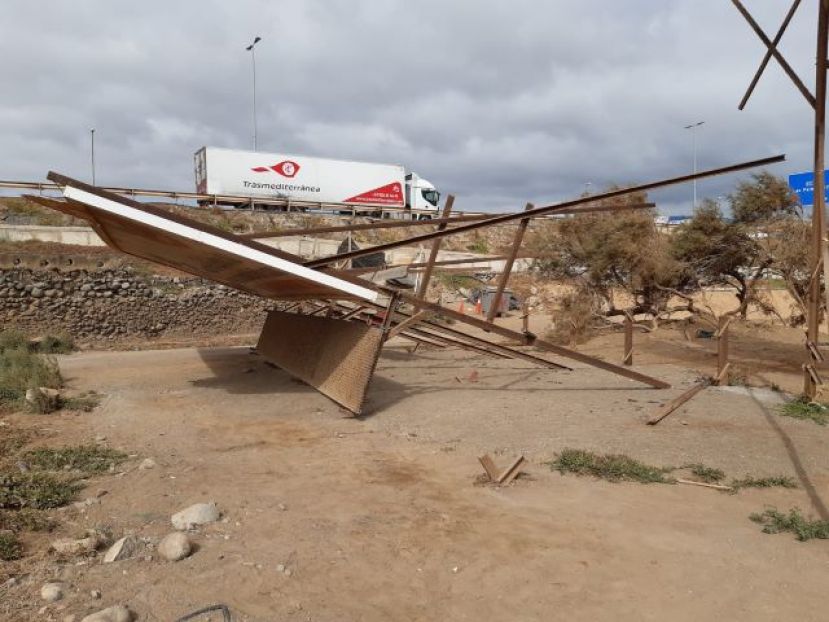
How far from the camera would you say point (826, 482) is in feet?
18.9

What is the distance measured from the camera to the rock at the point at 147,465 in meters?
6.17

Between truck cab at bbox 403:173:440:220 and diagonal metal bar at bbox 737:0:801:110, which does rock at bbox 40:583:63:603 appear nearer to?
diagonal metal bar at bbox 737:0:801:110

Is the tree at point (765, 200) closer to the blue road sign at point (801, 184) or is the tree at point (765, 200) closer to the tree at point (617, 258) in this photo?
the blue road sign at point (801, 184)

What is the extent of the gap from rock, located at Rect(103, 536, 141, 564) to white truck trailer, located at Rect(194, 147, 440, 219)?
1323 inches

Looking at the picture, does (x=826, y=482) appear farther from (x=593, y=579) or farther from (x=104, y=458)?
(x=104, y=458)

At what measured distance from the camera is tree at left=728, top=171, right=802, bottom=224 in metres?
13.3

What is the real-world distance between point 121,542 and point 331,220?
35334 millimetres

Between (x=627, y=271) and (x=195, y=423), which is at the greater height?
(x=627, y=271)

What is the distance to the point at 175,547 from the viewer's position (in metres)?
4.07

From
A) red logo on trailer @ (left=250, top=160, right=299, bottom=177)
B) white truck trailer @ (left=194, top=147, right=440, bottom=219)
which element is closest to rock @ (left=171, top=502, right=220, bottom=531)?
white truck trailer @ (left=194, top=147, right=440, bottom=219)


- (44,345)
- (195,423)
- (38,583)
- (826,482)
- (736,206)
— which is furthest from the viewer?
(44,345)

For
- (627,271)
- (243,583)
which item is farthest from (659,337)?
(243,583)

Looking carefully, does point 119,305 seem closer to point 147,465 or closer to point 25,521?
point 147,465

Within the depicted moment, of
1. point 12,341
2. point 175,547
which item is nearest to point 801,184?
point 175,547
